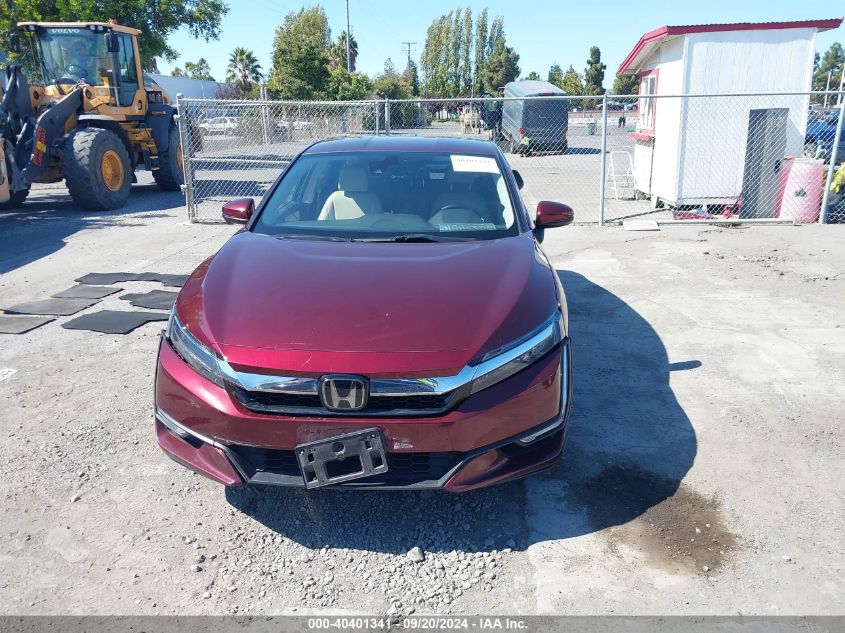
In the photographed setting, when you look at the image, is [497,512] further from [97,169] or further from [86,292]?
[97,169]

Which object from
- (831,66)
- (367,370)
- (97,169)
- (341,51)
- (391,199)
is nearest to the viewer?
(367,370)

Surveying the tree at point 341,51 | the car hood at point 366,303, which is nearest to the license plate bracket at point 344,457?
the car hood at point 366,303

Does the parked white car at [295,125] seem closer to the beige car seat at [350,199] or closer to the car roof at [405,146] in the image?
the car roof at [405,146]

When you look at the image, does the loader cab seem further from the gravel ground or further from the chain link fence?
the gravel ground

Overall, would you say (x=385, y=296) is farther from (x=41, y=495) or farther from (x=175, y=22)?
(x=175, y=22)

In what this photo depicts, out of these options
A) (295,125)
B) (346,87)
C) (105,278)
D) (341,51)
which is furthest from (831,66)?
(105,278)

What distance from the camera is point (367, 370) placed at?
2.49 meters

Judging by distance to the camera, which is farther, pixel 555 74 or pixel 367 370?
pixel 555 74

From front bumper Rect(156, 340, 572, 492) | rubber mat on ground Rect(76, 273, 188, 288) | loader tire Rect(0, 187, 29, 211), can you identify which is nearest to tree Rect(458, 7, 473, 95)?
loader tire Rect(0, 187, 29, 211)

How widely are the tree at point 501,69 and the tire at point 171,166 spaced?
5723 centimetres

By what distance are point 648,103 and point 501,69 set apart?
57918 millimetres

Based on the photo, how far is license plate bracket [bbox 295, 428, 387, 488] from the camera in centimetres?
250

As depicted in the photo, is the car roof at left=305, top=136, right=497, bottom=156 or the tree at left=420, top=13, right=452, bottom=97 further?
the tree at left=420, top=13, right=452, bottom=97

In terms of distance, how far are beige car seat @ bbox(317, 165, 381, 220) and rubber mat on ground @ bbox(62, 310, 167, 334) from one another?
2.41 metres
